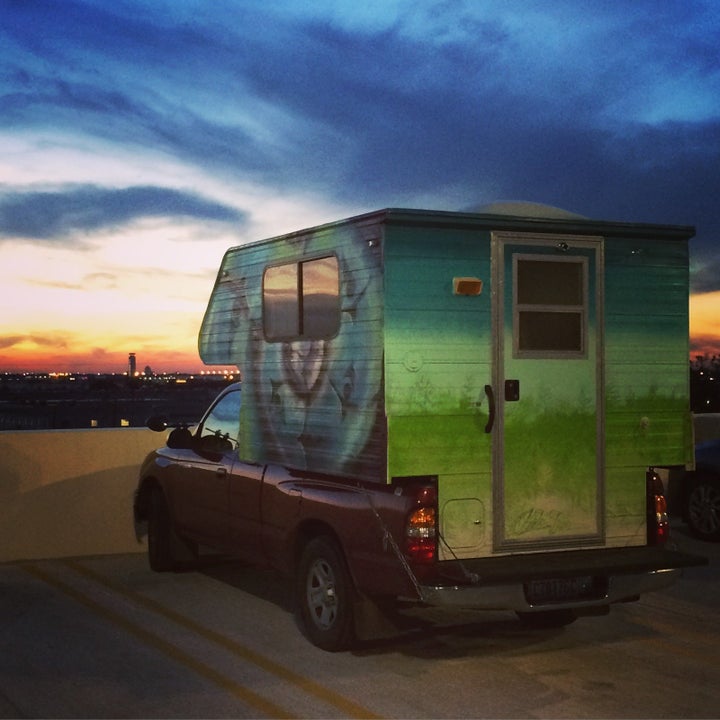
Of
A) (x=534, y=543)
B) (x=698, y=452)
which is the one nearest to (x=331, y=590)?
(x=534, y=543)

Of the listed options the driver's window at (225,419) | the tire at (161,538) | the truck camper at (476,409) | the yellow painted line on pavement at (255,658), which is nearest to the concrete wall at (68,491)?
the tire at (161,538)

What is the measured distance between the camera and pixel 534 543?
7.14 metres

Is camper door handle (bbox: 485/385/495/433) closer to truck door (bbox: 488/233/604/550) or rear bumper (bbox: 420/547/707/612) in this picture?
truck door (bbox: 488/233/604/550)

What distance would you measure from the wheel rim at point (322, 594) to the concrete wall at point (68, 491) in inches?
163

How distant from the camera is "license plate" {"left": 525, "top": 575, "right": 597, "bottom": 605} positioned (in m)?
6.73

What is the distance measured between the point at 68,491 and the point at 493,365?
544cm

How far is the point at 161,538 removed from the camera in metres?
10.0

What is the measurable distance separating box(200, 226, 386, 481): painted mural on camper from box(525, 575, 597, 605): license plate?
1.09 metres

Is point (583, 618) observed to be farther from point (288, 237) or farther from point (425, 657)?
point (288, 237)

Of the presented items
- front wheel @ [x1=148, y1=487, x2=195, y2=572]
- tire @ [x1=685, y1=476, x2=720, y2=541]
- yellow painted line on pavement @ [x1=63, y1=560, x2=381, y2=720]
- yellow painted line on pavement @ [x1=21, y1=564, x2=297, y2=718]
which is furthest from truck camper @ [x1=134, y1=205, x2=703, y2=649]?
tire @ [x1=685, y1=476, x2=720, y2=541]

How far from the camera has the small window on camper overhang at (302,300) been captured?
7.32 metres

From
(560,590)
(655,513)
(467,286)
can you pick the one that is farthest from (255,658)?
(655,513)

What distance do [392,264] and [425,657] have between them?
2417 mm
